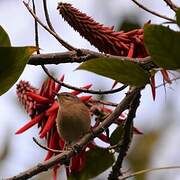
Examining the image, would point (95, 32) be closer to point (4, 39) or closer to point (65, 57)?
point (65, 57)

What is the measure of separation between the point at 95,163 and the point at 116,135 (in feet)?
0.32

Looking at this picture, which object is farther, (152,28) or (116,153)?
(116,153)

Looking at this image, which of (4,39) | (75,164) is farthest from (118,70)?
(75,164)

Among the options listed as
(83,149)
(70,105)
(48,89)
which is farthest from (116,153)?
(70,105)

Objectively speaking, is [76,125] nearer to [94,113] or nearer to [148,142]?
[94,113]

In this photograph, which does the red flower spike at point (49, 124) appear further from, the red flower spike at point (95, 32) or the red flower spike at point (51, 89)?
the red flower spike at point (95, 32)

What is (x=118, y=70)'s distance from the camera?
107 centimetres

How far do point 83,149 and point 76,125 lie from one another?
38cm

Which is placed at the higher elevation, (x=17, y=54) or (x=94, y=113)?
(x=17, y=54)

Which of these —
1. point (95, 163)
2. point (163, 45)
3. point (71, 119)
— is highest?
point (163, 45)

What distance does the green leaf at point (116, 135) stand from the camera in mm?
1630

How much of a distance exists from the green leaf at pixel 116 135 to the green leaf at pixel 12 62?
55cm

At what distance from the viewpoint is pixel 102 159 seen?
1637 mm

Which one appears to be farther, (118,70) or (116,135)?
(116,135)
